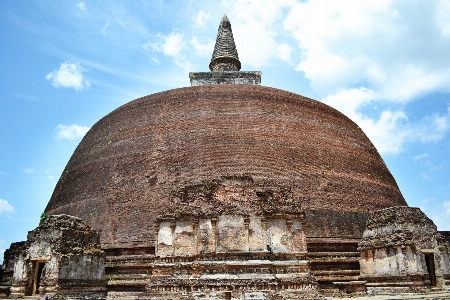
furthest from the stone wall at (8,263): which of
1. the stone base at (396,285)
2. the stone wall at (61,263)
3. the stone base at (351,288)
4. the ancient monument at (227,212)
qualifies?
the stone base at (396,285)

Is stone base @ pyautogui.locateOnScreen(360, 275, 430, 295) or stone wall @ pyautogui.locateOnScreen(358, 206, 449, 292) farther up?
stone wall @ pyautogui.locateOnScreen(358, 206, 449, 292)

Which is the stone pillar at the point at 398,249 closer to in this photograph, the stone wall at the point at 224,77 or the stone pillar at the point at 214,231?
the stone pillar at the point at 214,231

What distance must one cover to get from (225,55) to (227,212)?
17835 millimetres

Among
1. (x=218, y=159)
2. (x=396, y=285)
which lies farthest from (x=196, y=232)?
(x=396, y=285)

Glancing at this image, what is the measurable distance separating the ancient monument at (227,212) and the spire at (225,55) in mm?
9226

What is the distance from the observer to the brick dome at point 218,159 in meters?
13.5

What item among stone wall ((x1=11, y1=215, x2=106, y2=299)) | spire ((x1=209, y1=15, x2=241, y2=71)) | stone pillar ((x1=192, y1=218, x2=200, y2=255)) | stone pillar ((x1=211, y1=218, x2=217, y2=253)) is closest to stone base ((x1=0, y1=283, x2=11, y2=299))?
stone wall ((x1=11, y1=215, x2=106, y2=299))

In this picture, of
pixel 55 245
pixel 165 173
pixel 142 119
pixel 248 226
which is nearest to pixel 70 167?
pixel 142 119

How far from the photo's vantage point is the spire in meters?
25.6

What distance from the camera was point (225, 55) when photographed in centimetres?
2559

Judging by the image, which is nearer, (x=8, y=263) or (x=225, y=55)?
(x=8, y=263)

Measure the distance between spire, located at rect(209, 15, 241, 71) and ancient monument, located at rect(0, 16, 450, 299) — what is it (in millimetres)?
9226

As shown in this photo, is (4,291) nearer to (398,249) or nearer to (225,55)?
(398,249)

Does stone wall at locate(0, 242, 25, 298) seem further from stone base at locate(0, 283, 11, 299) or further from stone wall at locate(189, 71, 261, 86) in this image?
stone wall at locate(189, 71, 261, 86)
